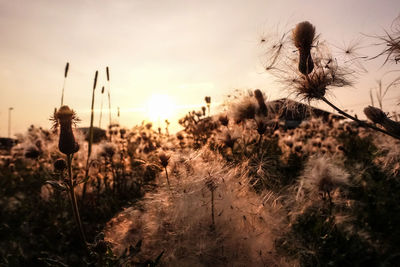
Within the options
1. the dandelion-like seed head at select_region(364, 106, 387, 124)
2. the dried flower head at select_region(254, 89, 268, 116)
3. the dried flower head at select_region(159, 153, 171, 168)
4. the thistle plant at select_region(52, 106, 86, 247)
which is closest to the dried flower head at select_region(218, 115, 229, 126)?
the dried flower head at select_region(254, 89, 268, 116)

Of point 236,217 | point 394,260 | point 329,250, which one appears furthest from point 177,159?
point 394,260

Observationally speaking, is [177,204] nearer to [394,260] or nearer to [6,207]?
[394,260]

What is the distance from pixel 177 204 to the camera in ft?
8.23

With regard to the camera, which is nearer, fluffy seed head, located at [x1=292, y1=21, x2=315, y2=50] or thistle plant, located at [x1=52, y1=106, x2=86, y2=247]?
thistle plant, located at [x1=52, y1=106, x2=86, y2=247]

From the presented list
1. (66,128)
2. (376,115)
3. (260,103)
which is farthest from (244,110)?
(66,128)

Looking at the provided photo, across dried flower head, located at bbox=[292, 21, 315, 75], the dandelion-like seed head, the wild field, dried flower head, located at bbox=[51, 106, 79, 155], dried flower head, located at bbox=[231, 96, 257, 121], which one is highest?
dried flower head, located at bbox=[292, 21, 315, 75]

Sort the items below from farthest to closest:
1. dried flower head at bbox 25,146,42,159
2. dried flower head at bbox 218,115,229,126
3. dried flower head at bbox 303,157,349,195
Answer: dried flower head at bbox 25,146,42,159, dried flower head at bbox 218,115,229,126, dried flower head at bbox 303,157,349,195

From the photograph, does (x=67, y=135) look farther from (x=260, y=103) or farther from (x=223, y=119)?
(x=260, y=103)

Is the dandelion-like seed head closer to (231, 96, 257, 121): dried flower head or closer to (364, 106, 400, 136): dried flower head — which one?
(364, 106, 400, 136): dried flower head

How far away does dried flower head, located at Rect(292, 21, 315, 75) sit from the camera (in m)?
2.29

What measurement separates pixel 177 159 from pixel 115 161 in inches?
118

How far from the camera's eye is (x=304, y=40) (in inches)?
91.7

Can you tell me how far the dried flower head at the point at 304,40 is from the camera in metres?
→ 2.29

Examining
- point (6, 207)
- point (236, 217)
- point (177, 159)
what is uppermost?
point (177, 159)
